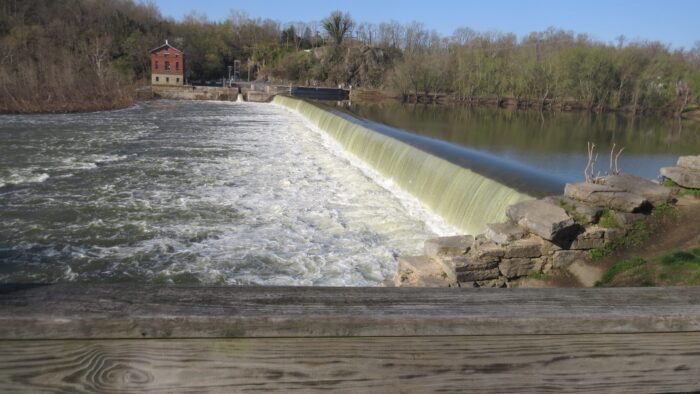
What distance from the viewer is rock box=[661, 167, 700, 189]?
910cm

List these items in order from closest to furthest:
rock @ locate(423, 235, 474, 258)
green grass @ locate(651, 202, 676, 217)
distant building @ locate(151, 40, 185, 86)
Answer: rock @ locate(423, 235, 474, 258) → green grass @ locate(651, 202, 676, 217) → distant building @ locate(151, 40, 185, 86)

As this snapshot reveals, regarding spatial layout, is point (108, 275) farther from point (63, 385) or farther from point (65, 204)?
point (63, 385)

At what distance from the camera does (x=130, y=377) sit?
1263 mm

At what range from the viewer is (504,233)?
25.8ft

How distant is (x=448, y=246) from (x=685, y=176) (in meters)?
4.54

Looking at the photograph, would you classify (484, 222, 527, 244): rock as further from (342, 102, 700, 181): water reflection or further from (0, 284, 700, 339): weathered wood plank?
(342, 102, 700, 181): water reflection

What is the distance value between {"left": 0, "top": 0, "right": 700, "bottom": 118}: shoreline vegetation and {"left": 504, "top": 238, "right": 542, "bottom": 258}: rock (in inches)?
1376

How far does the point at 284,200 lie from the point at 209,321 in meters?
12.8

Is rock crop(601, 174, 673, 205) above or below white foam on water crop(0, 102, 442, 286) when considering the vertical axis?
above

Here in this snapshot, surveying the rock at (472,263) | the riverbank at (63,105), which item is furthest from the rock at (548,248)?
the riverbank at (63,105)

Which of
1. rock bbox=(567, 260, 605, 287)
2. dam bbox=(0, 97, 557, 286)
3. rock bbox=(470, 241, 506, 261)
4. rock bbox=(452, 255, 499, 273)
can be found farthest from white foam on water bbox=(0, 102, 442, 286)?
rock bbox=(567, 260, 605, 287)

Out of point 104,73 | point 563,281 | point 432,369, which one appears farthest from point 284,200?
point 104,73

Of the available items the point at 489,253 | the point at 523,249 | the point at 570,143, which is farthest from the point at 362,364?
the point at 570,143

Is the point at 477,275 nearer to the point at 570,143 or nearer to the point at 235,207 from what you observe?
the point at 235,207
